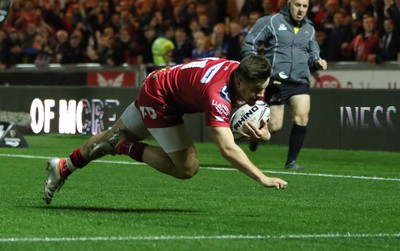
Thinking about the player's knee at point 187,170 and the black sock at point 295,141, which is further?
the black sock at point 295,141

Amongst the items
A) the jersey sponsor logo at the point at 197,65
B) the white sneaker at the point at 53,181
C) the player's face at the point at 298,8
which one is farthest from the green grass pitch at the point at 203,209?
the player's face at the point at 298,8

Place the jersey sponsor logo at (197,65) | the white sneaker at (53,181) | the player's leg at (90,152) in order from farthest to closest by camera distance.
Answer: the white sneaker at (53,181)
the player's leg at (90,152)
the jersey sponsor logo at (197,65)

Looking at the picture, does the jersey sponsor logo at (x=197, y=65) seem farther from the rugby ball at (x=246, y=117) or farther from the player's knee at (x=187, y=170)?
the player's knee at (x=187, y=170)

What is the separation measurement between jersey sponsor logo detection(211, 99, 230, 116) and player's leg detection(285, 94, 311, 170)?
566 cm

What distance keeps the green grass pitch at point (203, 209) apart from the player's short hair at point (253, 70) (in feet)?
3.47

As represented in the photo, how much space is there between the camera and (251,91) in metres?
8.84

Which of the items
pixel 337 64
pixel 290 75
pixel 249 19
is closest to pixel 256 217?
pixel 290 75

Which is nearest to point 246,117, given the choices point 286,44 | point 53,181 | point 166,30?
point 53,181

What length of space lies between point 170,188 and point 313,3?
36.9ft

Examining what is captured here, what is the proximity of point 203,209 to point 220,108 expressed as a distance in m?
1.36

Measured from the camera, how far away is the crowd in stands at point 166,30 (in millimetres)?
20297

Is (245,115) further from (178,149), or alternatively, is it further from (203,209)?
(203,209)

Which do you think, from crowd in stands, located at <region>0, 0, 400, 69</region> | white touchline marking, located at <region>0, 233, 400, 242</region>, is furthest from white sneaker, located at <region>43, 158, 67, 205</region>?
crowd in stands, located at <region>0, 0, 400, 69</region>

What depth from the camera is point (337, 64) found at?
64.8 ft
